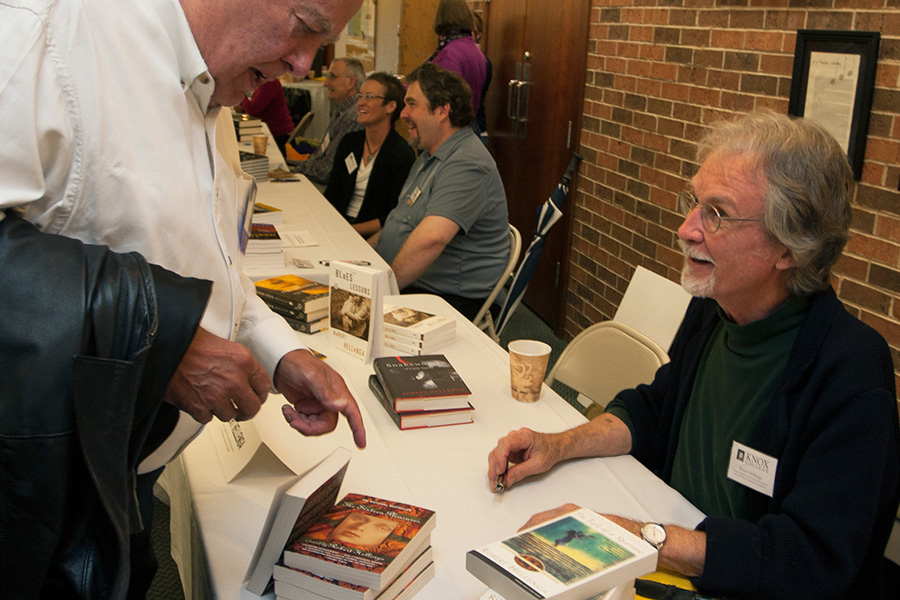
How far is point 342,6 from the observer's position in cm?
111

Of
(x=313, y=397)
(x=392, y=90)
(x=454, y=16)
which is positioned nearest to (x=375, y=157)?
(x=392, y=90)

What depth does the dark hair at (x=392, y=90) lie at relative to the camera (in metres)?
4.38

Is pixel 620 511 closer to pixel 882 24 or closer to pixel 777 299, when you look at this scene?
pixel 777 299

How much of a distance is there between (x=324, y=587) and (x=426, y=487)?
1.38 ft

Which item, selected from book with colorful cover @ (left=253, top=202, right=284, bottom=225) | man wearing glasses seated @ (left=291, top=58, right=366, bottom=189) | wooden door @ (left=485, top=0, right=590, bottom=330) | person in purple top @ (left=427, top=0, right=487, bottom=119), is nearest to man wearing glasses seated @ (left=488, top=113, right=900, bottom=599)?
book with colorful cover @ (left=253, top=202, right=284, bottom=225)

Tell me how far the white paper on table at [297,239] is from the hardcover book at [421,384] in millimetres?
1410

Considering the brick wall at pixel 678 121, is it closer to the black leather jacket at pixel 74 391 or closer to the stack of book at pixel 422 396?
the stack of book at pixel 422 396

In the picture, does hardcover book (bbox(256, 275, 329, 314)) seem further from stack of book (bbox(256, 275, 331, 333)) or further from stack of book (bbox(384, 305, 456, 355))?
stack of book (bbox(384, 305, 456, 355))

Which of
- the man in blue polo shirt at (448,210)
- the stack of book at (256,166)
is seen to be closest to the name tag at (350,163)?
the stack of book at (256,166)

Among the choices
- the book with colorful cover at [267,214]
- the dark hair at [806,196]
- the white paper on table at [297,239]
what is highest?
the dark hair at [806,196]

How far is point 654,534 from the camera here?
1279mm

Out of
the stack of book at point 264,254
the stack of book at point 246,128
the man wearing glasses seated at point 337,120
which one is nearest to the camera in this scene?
the stack of book at point 264,254

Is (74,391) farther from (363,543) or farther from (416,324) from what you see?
(416,324)

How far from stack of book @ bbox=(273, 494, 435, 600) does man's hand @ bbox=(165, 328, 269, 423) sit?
0.26 metres
